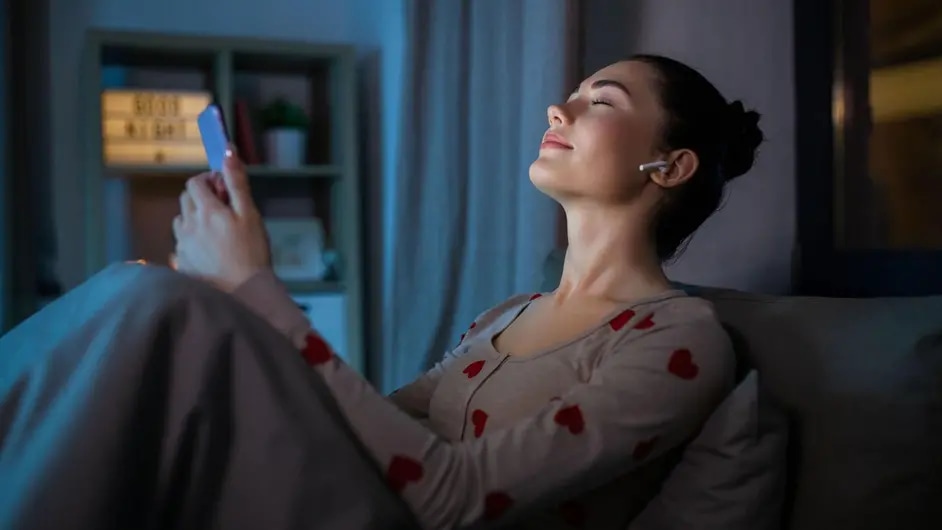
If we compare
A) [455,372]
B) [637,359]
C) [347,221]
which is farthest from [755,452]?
[347,221]

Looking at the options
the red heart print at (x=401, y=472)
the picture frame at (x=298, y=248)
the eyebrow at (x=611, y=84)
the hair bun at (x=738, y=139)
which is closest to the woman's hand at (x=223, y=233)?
the red heart print at (x=401, y=472)

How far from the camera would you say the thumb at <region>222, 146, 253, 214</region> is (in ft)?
2.74

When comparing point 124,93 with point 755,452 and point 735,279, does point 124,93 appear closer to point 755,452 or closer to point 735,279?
point 735,279

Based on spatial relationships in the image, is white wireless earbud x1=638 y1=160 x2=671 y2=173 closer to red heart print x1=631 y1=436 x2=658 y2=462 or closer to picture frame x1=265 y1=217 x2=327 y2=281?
red heart print x1=631 y1=436 x2=658 y2=462

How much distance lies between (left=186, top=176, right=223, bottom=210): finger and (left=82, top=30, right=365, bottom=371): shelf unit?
1621 millimetres

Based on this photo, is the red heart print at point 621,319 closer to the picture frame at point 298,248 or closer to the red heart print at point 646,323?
the red heart print at point 646,323

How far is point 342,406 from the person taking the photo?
2.54ft

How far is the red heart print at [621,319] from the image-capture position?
3.08 feet

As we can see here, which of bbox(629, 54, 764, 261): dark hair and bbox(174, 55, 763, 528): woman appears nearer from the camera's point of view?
bbox(174, 55, 763, 528): woman

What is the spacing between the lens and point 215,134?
2.83ft

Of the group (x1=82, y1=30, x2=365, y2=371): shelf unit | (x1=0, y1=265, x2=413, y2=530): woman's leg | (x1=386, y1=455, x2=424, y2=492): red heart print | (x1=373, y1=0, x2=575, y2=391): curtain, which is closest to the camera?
(x1=0, y1=265, x2=413, y2=530): woman's leg

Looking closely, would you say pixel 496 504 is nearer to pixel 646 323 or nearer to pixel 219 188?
pixel 646 323

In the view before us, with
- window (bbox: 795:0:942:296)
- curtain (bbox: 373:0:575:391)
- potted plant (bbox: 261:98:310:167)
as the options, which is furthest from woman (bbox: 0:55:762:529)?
potted plant (bbox: 261:98:310:167)

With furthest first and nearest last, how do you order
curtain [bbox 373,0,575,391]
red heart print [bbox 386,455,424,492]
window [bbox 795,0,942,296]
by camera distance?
curtain [bbox 373,0,575,391] < window [bbox 795,0,942,296] < red heart print [bbox 386,455,424,492]
